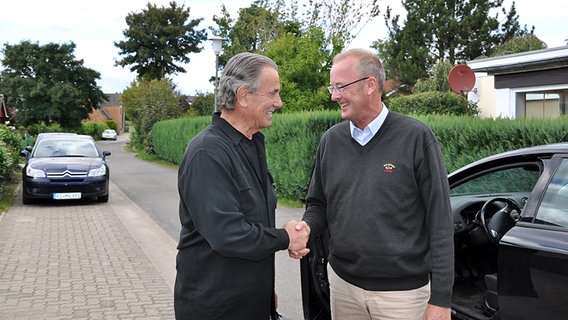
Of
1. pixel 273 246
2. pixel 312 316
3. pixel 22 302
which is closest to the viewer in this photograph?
pixel 273 246

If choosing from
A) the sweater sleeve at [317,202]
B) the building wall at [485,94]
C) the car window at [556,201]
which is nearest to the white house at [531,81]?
the building wall at [485,94]

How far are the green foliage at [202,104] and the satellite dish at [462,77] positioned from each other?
26204 mm

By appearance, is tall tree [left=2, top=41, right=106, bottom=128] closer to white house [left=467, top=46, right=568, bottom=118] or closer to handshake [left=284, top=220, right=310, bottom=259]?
white house [left=467, top=46, right=568, bottom=118]

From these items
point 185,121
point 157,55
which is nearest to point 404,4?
point 185,121

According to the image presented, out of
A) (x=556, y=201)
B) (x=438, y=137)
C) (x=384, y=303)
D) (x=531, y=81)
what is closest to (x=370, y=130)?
(x=384, y=303)

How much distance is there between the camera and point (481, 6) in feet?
126

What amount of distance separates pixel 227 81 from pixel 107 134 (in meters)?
73.4

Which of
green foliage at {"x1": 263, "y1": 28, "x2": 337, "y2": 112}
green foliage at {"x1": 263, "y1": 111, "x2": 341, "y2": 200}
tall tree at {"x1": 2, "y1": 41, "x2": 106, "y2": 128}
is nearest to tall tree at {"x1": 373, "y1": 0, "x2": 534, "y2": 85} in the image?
green foliage at {"x1": 263, "y1": 28, "x2": 337, "y2": 112}

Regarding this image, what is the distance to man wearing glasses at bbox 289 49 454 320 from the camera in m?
2.51

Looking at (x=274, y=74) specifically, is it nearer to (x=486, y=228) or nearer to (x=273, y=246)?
(x=273, y=246)

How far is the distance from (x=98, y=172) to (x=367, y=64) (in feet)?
36.3

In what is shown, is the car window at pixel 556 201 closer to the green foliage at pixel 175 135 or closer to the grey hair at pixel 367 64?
the grey hair at pixel 367 64

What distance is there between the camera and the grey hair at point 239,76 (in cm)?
252

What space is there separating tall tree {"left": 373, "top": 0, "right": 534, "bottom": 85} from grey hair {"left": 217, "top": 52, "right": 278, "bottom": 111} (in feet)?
119
